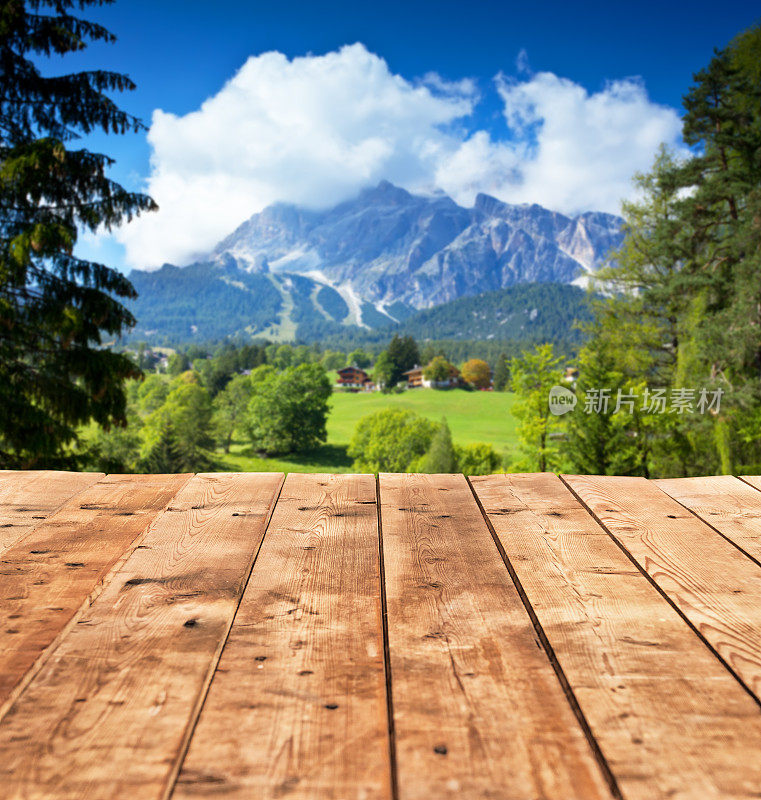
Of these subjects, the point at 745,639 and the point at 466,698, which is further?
the point at 745,639

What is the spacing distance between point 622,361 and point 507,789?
25426mm

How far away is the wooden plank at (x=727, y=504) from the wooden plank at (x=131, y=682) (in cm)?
144

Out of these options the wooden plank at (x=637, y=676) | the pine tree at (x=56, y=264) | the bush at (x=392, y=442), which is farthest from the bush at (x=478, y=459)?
the wooden plank at (x=637, y=676)

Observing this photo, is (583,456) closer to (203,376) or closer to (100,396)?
(100,396)

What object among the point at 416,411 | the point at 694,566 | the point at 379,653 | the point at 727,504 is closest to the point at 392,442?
the point at 416,411

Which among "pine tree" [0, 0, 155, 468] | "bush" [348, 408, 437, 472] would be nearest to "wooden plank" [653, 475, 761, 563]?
"pine tree" [0, 0, 155, 468]

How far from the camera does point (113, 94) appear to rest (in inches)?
328

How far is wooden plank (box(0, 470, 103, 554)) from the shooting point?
1.78 m

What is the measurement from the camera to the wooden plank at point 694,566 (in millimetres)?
1157

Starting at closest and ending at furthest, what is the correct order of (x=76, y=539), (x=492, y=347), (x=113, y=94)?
(x=76, y=539), (x=113, y=94), (x=492, y=347)

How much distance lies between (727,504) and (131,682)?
6.47ft

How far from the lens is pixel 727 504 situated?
205 cm

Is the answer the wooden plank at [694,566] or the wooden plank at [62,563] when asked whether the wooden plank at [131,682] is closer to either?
the wooden plank at [62,563]

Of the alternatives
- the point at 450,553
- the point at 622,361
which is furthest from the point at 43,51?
the point at 622,361
